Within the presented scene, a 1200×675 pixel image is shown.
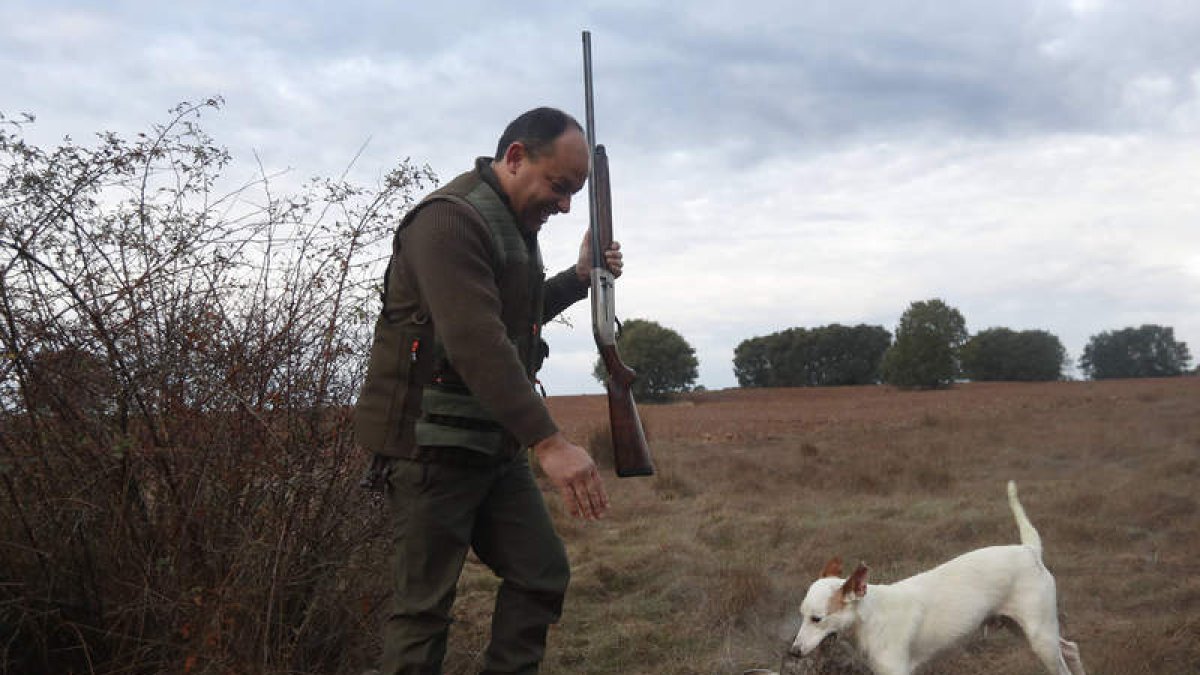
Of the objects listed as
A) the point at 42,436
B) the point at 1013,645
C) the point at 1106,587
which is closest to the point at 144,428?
the point at 42,436

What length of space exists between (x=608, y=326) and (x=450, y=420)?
37.2 inches

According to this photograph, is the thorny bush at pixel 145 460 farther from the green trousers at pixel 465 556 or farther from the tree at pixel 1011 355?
the tree at pixel 1011 355

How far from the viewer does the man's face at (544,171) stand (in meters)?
2.75

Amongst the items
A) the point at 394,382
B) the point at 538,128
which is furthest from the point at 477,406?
the point at 538,128

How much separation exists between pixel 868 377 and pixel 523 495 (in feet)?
150

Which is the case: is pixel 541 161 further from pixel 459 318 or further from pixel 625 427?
pixel 625 427

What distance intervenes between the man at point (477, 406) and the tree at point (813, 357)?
4292cm

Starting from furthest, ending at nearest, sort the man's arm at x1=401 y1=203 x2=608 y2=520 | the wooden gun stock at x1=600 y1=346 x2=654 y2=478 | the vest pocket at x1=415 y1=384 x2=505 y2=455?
the wooden gun stock at x1=600 y1=346 x2=654 y2=478
the vest pocket at x1=415 y1=384 x2=505 y2=455
the man's arm at x1=401 y1=203 x2=608 y2=520

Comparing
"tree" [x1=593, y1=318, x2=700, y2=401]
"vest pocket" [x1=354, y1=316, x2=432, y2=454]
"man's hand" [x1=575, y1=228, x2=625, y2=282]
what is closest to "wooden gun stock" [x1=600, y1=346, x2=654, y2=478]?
"man's hand" [x1=575, y1=228, x2=625, y2=282]

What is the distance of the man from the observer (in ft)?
7.86

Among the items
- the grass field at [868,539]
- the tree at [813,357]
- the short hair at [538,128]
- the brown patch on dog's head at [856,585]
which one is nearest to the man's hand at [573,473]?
the short hair at [538,128]

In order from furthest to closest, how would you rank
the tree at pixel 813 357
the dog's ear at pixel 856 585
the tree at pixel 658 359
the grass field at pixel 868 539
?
1. the tree at pixel 813 357
2. the tree at pixel 658 359
3. the grass field at pixel 868 539
4. the dog's ear at pixel 856 585

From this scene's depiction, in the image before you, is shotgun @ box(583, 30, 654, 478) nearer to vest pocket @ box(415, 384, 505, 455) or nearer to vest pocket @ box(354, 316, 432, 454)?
vest pocket @ box(415, 384, 505, 455)

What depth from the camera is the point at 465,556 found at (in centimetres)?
256
